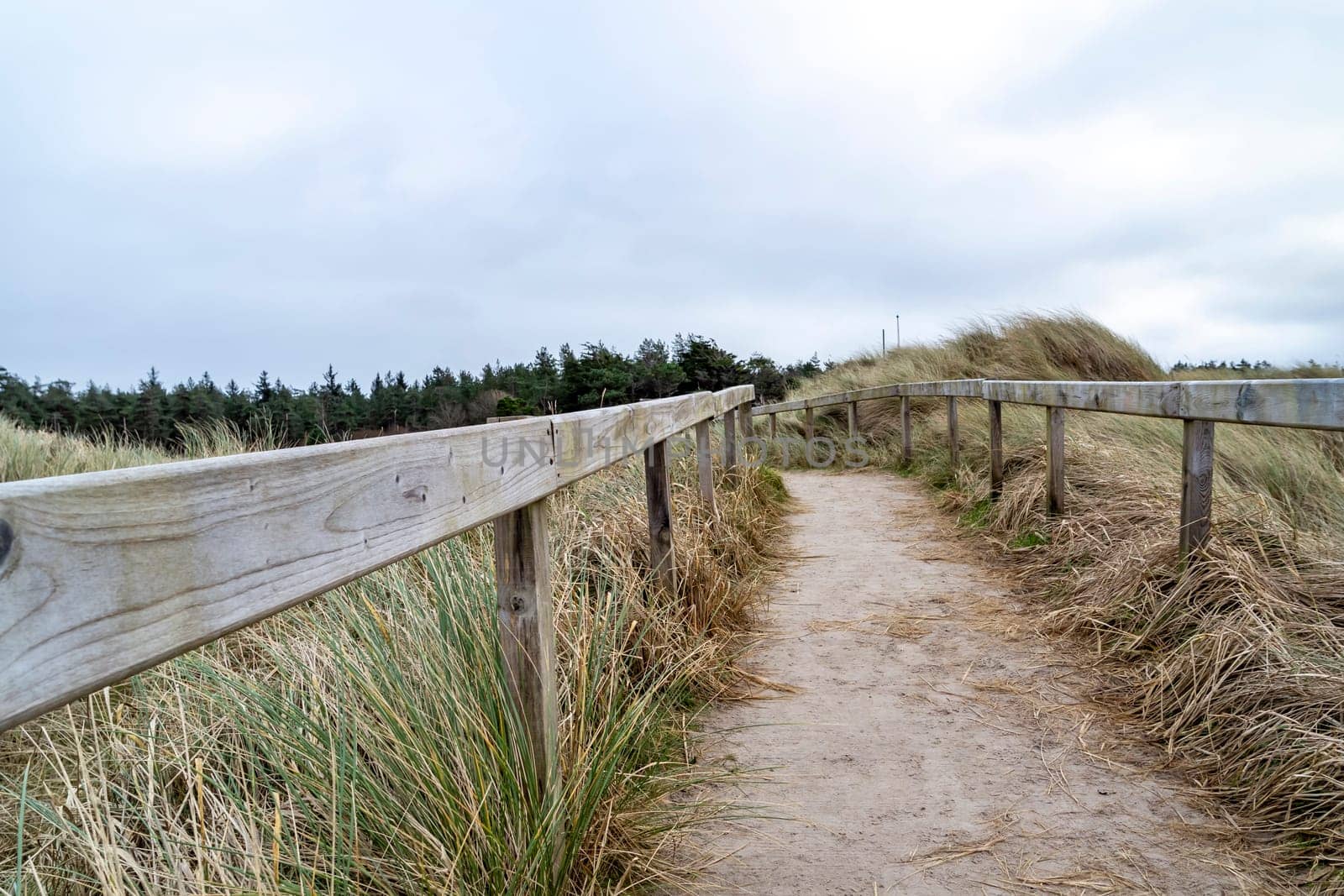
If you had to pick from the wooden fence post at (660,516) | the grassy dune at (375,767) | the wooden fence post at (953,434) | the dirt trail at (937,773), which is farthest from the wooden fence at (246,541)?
the wooden fence post at (953,434)

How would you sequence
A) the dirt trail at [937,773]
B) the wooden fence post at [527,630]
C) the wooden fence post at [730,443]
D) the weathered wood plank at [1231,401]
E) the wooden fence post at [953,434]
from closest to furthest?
the wooden fence post at [527,630], the dirt trail at [937,773], the weathered wood plank at [1231,401], the wooden fence post at [730,443], the wooden fence post at [953,434]

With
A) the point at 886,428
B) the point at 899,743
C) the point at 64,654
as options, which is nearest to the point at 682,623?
the point at 899,743

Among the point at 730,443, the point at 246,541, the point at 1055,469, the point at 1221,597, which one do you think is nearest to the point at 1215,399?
the point at 1221,597

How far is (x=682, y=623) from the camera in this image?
387 centimetres

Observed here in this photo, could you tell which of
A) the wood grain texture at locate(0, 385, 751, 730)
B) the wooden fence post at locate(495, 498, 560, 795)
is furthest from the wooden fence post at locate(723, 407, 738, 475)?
the wood grain texture at locate(0, 385, 751, 730)

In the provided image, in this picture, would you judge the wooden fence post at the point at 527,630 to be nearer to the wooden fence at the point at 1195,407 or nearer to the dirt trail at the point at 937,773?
the dirt trail at the point at 937,773

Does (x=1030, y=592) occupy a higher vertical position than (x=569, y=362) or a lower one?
lower

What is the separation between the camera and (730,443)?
25.7ft

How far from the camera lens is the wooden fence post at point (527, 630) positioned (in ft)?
6.67

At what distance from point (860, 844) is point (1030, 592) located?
9.23ft

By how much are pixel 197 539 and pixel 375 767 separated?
4.54ft

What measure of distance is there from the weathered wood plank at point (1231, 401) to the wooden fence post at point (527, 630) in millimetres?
2857

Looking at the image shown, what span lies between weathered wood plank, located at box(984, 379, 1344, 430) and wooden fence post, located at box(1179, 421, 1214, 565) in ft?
0.29

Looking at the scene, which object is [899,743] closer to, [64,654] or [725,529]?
[725,529]
